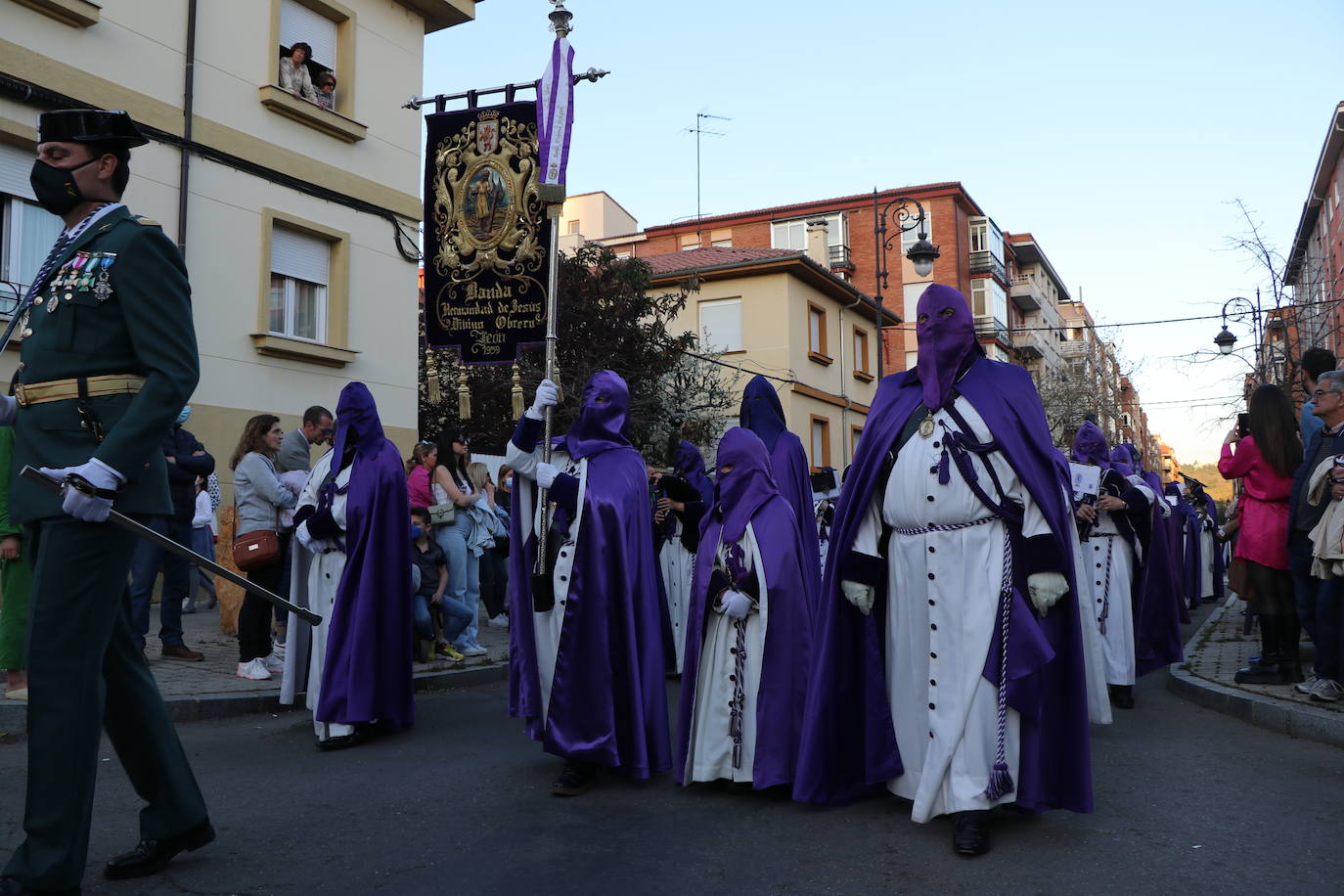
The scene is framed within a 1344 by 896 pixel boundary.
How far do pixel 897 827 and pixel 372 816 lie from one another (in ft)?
7.35

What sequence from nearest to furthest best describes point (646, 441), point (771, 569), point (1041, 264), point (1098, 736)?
point (771, 569) → point (1098, 736) → point (646, 441) → point (1041, 264)

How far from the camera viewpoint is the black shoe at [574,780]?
5.14m

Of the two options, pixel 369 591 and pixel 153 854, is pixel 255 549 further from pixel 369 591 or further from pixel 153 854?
pixel 153 854

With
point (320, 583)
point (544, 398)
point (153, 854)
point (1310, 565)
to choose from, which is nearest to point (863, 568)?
point (544, 398)

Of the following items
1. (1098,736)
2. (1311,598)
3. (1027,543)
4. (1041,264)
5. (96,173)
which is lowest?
(1098,736)

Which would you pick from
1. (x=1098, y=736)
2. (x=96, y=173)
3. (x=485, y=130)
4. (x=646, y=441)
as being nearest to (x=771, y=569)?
(x=1098, y=736)

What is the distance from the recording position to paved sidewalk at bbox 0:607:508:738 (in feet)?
23.3

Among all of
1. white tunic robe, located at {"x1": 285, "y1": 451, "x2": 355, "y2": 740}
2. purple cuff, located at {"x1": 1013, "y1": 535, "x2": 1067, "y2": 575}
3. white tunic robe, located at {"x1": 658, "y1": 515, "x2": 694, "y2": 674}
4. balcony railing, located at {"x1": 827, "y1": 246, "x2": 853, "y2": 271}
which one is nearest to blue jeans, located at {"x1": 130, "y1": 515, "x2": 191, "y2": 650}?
white tunic robe, located at {"x1": 285, "y1": 451, "x2": 355, "y2": 740}

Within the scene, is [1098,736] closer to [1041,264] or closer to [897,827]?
[897,827]

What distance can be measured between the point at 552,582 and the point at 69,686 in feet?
8.12

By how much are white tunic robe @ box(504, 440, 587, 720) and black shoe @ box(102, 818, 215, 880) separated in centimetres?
187

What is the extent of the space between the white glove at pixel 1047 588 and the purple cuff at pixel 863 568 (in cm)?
65

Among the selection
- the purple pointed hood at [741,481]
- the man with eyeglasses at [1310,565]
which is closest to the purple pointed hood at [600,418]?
the purple pointed hood at [741,481]

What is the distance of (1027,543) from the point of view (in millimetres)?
4348
